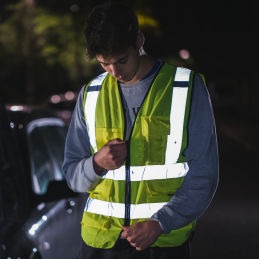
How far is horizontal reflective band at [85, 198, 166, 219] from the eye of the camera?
2564 millimetres

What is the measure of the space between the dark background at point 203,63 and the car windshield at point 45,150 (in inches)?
14.3

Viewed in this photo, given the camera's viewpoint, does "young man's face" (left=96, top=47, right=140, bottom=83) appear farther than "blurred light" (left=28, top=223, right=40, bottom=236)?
No

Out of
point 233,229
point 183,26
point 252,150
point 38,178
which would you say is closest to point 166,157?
point 38,178

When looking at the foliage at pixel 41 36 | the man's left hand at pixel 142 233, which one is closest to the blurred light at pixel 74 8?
the foliage at pixel 41 36

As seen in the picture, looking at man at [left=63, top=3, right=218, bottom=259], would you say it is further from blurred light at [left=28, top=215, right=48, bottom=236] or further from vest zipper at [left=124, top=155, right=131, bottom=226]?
blurred light at [left=28, top=215, right=48, bottom=236]

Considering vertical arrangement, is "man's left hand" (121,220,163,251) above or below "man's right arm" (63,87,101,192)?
below

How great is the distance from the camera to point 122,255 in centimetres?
263

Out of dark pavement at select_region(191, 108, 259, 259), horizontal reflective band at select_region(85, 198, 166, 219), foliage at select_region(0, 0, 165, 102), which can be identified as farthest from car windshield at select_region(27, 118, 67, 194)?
foliage at select_region(0, 0, 165, 102)

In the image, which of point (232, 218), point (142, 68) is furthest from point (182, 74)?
point (232, 218)

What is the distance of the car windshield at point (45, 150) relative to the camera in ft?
14.8

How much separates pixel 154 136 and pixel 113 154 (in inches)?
6.7

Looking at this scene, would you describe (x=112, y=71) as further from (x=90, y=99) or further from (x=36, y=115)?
(x=36, y=115)

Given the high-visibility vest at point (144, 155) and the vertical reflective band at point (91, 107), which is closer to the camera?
the high-visibility vest at point (144, 155)

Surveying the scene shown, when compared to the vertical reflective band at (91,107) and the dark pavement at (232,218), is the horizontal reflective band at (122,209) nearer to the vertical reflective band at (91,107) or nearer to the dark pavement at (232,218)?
the vertical reflective band at (91,107)
